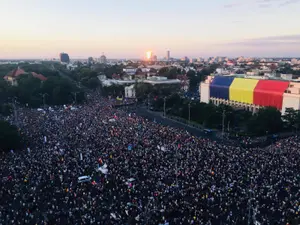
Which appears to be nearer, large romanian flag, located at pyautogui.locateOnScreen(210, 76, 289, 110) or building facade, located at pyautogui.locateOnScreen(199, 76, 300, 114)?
building facade, located at pyautogui.locateOnScreen(199, 76, 300, 114)

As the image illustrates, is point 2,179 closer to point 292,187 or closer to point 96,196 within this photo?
point 96,196

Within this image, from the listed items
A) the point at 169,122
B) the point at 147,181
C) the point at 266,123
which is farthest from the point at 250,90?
the point at 147,181

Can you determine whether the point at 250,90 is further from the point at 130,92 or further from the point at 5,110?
the point at 5,110

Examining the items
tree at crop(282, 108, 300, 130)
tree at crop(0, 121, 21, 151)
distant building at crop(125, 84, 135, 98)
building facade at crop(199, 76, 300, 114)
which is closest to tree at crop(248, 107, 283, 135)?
tree at crop(282, 108, 300, 130)

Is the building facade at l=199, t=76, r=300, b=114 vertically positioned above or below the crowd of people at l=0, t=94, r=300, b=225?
above

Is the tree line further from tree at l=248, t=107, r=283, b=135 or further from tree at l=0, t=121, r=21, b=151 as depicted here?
tree at l=0, t=121, r=21, b=151

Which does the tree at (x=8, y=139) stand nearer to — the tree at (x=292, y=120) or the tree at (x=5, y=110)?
the tree at (x=5, y=110)

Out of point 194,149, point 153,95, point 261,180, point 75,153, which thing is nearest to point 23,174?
point 75,153
